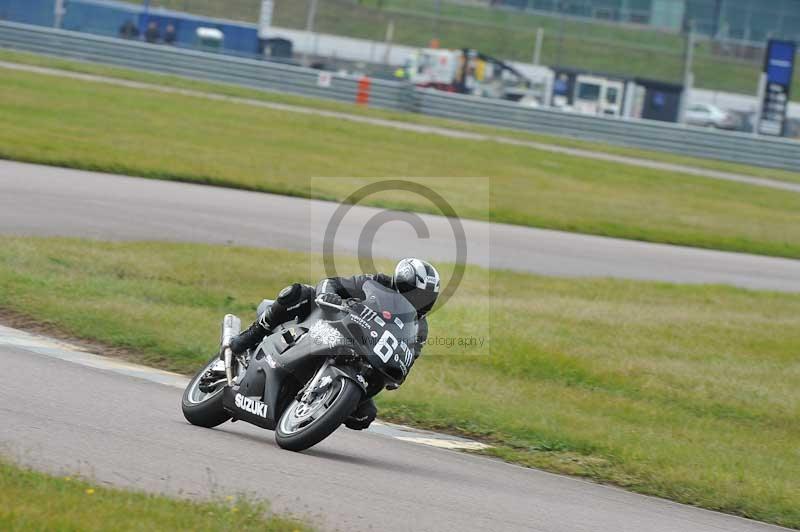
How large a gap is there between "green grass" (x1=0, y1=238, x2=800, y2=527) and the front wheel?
1.97 m

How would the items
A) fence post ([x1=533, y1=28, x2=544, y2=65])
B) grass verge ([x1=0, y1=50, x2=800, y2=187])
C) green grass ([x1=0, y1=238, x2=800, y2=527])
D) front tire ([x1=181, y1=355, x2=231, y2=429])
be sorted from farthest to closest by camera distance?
fence post ([x1=533, y1=28, x2=544, y2=65])
grass verge ([x1=0, y1=50, x2=800, y2=187])
green grass ([x1=0, y1=238, x2=800, y2=527])
front tire ([x1=181, y1=355, x2=231, y2=429])

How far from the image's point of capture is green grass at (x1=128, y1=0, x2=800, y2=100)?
7012cm

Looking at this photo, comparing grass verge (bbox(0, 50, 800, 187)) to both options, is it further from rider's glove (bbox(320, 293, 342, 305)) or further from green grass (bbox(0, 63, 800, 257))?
rider's glove (bbox(320, 293, 342, 305))

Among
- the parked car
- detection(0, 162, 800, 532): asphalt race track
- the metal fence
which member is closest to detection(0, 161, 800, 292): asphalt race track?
detection(0, 162, 800, 532): asphalt race track

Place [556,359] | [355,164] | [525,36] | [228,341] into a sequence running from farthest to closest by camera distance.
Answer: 1. [525,36]
2. [355,164]
3. [556,359]
4. [228,341]

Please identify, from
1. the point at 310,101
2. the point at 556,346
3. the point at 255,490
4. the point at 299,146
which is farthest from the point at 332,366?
the point at 310,101

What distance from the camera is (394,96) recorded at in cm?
3941

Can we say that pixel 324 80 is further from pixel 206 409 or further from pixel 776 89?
pixel 206 409

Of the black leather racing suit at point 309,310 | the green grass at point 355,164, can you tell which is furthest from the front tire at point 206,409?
the green grass at point 355,164

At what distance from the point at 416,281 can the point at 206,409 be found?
5.56 ft

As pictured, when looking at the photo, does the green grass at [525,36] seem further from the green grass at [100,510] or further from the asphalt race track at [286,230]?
the green grass at [100,510]

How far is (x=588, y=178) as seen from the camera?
101 ft

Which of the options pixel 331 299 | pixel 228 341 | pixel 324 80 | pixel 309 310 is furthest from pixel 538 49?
pixel 331 299

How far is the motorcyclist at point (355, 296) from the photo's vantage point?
23.4 ft
